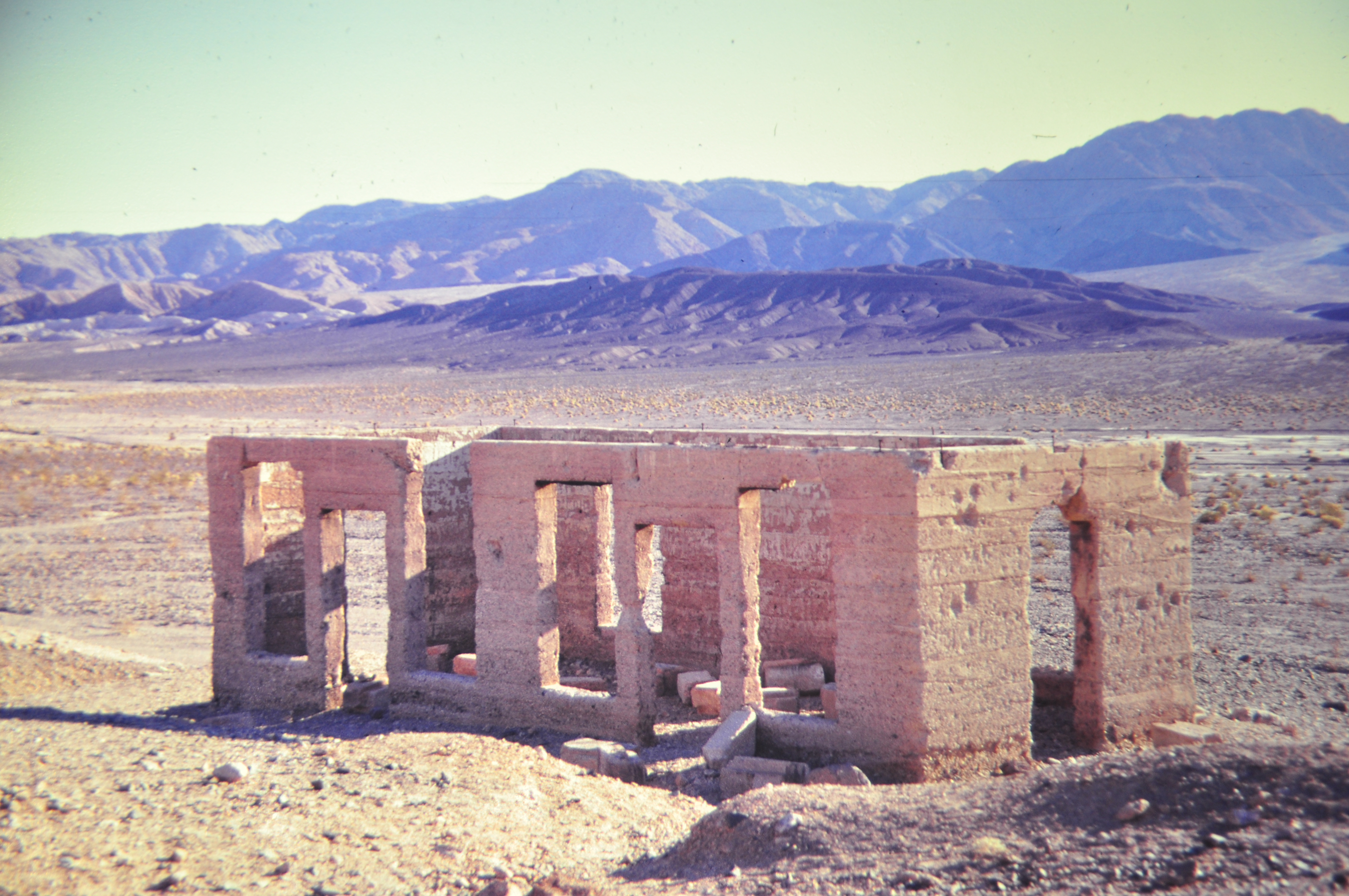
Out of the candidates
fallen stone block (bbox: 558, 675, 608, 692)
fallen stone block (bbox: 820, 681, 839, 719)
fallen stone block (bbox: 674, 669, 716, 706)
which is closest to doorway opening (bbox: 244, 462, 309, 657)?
fallen stone block (bbox: 558, 675, 608, 692)

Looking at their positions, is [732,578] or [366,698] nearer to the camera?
[732,578]

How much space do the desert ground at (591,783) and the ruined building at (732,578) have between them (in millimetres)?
684

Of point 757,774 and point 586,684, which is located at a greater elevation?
point 757,774

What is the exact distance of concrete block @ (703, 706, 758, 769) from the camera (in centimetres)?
950

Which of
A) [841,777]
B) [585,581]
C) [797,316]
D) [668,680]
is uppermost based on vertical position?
[797,316]

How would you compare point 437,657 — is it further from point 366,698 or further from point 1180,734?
point 1180,734

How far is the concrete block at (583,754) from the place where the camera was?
9.97 m

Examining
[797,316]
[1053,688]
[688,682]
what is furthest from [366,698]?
[797,316]

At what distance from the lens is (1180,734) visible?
945 centimetres

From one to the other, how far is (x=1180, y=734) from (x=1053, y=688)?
2.22 m

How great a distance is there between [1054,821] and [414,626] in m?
7.77

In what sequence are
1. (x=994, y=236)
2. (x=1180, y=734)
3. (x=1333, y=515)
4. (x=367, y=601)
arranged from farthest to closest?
(x=994, y=236)
(x=1333, y=515)
(x=367, y=601)
(x=1180, y=734)

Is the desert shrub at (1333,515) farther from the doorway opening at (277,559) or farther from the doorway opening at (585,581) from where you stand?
the doorway opening at (277,559)

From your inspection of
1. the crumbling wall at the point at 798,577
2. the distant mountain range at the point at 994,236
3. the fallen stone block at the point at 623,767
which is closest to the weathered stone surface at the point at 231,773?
the fallen stone block at the point at 623,767
